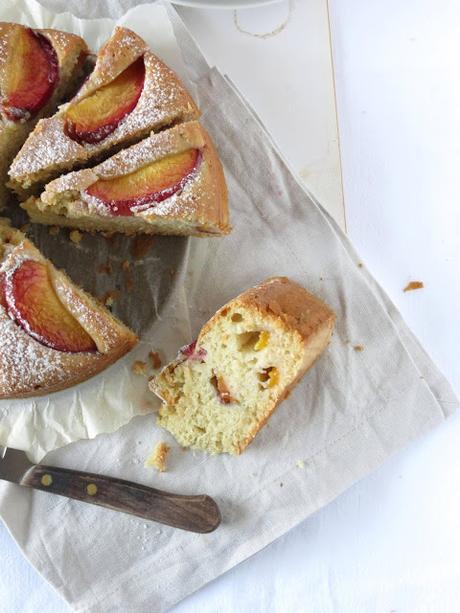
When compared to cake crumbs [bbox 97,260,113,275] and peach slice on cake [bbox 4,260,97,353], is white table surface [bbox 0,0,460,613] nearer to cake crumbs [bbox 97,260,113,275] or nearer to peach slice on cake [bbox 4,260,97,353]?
cake crumbs [bbox 97,260,113,275]

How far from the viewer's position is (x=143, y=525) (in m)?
2.88

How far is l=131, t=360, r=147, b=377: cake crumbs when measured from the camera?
9.39 ft

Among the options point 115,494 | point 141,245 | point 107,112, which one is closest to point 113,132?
point 107,112

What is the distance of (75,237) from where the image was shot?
114 inches

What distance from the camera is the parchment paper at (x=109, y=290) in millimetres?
2820

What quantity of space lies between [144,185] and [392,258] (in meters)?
1.06

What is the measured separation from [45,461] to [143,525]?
0.43 metres

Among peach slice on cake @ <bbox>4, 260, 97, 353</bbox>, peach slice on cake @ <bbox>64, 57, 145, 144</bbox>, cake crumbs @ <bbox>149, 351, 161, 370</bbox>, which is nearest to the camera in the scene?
peach slice on cake @ <bbox>4, 260, 97, 353</bbox>

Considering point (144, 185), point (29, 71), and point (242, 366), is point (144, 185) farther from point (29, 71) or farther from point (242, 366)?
point (242, 366)

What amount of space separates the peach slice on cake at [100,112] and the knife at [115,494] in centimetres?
113

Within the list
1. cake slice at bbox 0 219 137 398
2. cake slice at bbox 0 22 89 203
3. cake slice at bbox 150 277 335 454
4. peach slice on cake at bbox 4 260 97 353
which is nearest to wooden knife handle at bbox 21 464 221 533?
cake slice at bbox 150 277 335 454

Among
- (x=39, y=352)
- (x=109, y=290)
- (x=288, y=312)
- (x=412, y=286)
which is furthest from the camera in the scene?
(x=412, y=286)

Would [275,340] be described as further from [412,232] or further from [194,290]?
[412,232]

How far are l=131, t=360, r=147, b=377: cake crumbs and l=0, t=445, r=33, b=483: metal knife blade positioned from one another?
49 cm
